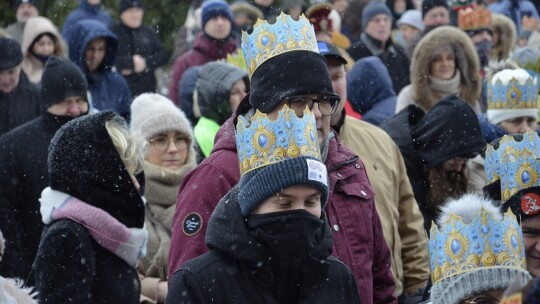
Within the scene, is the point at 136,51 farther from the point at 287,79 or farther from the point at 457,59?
the point at 287,79

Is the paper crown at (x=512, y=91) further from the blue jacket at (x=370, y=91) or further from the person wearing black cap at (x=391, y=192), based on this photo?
the person wearing black cap at (x=391, y=192)

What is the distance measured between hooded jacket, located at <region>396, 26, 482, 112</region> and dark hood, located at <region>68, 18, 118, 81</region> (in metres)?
2.55

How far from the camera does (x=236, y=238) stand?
15.2ft

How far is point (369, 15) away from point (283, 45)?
7.22m

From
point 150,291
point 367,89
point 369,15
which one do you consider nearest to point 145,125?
point 150,291

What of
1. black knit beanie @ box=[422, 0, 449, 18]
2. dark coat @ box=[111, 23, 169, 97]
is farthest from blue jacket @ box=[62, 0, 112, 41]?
black knit beanie @ box=[422, 0, 449, 18]

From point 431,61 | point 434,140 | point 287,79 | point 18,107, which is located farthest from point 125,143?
point 18,107

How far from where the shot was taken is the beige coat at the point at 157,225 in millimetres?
7016

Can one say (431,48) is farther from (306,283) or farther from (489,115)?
(306,283)

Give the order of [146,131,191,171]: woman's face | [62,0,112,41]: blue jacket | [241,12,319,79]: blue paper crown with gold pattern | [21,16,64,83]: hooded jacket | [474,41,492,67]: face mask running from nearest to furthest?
[241,12,319,79]: blue paper crown with gold pattern, [146,131,191,171]: woman's face, [21,16,64,83]: hooded jacket, [474,41,492,67]: face mask, [62,0,112,41]: blue jacket

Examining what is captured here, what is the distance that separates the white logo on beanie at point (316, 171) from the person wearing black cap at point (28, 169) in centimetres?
347

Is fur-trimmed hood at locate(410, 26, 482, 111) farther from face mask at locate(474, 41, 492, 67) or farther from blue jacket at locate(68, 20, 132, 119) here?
face mask at locate(474, 41, 492, 67)

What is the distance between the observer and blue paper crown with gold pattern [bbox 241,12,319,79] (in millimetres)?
5672

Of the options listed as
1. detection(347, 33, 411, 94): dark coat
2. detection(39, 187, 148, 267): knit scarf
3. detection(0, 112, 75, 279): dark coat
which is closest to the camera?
detection(39, 187, 148, 267): knit scarf
